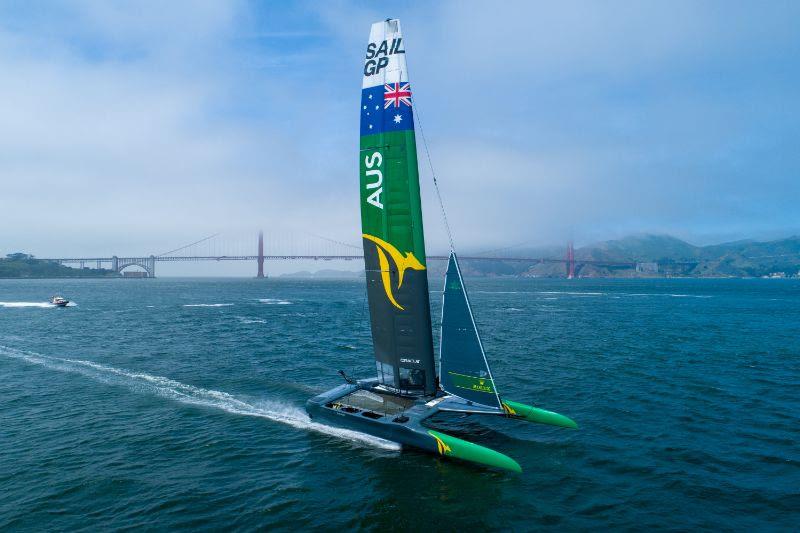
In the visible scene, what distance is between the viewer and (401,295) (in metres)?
15.2

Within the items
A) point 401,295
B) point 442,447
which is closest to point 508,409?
point 442,447

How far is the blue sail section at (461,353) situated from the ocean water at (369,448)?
1.43 metres

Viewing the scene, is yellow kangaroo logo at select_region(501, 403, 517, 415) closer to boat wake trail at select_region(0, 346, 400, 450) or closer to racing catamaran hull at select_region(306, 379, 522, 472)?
racing catamaran hull at select_region(306, 379, 522, 472)

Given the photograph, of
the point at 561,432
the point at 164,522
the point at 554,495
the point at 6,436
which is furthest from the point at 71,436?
the point at 561,432

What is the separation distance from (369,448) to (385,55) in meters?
12.0

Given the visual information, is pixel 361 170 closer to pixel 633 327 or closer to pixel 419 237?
pixel 419 237

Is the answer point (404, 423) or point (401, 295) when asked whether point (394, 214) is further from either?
point (404, 423)

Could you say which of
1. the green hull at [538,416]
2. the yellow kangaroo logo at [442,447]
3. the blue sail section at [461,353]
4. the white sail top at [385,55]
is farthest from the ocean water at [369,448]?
the white sail top at [385,55]

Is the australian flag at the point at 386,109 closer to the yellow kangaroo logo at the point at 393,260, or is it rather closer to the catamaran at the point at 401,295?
the catamaran at the point at 401,295

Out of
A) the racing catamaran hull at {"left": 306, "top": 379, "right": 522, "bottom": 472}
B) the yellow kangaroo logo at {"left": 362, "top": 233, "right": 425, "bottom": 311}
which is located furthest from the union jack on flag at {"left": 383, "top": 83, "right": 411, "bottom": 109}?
the racing catamaran hull at {"left": 306, "top": 379, "right": 522, "bottom": 472}

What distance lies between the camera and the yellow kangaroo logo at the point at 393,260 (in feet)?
48.0

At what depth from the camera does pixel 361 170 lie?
49.7 ft

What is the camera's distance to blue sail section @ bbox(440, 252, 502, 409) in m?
14.1

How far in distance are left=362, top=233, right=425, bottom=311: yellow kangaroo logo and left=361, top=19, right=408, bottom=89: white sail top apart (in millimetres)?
5009
